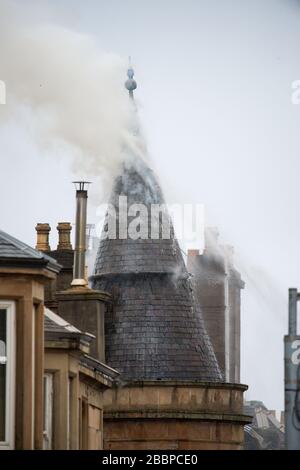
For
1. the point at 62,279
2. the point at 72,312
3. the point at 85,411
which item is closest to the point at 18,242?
the point at 85,411

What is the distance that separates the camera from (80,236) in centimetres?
8831

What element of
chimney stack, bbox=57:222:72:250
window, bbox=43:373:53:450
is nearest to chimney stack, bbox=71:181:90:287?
chimney stack, bbox=57:222:72:250

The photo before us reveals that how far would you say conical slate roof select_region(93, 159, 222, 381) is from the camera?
319 feet

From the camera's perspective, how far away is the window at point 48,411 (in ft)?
212

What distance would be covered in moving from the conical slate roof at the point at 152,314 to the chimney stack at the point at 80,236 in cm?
840

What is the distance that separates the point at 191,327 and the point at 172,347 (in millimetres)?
865

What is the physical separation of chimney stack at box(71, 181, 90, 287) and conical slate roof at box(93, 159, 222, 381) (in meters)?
8.40

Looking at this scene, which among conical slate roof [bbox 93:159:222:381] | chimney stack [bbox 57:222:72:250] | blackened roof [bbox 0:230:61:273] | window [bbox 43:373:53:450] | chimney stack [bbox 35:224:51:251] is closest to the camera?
blackened roof [bbox 0:230:61:273]

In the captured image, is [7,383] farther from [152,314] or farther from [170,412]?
[152,314]

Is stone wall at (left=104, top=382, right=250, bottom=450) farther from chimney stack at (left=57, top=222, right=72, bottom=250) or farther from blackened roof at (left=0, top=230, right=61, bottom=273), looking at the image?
blackened roof at (left=0, top=230, right=61, bottom=273)

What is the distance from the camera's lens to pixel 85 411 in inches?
2896

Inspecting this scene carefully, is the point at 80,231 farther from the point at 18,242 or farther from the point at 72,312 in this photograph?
the point at 18,242

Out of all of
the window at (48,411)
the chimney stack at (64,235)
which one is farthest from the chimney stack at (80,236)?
the window at (48,411)

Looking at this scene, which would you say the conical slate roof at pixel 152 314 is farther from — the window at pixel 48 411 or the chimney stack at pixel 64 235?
the window at pixel 48 411
